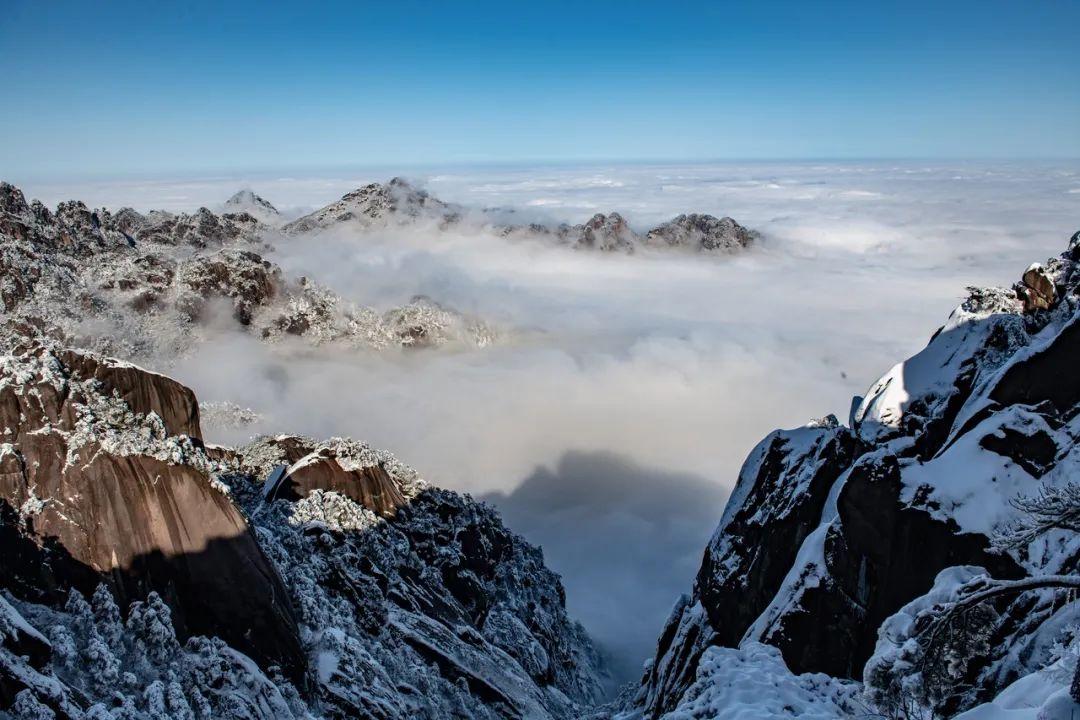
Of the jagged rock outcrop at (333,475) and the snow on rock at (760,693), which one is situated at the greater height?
the snow on rock at (760,693)

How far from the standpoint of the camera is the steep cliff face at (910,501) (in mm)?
18266

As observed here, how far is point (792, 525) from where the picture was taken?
91.4ft

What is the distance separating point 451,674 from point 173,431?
2507 cm

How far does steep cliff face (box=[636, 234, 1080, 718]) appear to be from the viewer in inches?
719

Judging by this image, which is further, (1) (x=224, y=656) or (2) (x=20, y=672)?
(1) (x=224, y=656)

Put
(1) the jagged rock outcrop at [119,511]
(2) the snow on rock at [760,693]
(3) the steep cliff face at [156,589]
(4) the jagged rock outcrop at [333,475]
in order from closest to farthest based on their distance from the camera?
(2) the snow on rock at [760,693], (3) the steep cliff face at [156,589], (1) the jagged rock outcrop at [119,511], (4) the jagged rock outcrop at [333,475]

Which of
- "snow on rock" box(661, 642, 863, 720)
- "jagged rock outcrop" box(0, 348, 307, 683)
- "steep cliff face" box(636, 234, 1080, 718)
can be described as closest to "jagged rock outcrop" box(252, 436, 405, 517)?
"jagged rock outcrop" box(0, 348, 307, 683)

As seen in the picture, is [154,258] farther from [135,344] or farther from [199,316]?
[135,344]

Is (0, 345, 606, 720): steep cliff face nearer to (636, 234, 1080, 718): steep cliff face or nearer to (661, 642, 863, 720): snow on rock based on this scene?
(661, 642, 863, 720): snow on rock

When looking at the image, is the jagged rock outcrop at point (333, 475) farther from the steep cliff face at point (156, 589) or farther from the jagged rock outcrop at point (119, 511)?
the jagged rock outcrop at point (119, 511)

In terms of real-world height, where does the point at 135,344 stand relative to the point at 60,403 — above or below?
below

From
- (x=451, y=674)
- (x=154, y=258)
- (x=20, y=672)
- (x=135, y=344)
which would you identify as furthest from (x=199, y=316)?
(x=20, y=672)

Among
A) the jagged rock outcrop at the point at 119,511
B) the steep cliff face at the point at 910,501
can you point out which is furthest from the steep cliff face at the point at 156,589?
the steep cliff face at the point at 910,501

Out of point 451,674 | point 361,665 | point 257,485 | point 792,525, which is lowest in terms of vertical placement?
point 451,674
